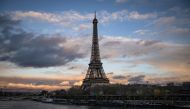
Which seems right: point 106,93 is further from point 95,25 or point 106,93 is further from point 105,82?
point 95,25

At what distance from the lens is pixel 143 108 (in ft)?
229

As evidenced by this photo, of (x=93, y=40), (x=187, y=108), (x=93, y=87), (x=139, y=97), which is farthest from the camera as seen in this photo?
(x=93, y=87)

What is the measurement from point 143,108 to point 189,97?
16334 millimetres

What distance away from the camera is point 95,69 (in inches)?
4636

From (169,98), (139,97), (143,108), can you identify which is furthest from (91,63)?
(143,108)

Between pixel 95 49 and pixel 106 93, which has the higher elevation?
pixel 95 49

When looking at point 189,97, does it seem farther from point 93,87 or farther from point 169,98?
point 93,87

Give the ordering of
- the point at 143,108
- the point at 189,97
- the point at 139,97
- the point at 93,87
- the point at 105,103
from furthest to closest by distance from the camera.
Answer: the point at 93,87 → the point at 139,97 → the point at 105,103 → the point at 189,97 → the point at 143,108

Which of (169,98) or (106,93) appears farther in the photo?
(106,93)

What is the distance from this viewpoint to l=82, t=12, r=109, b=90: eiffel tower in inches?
4415

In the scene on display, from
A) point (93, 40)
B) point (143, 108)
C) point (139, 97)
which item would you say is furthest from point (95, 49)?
point (143, 108)

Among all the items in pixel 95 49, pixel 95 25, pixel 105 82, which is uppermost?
pixel 95 25

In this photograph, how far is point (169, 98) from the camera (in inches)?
3307

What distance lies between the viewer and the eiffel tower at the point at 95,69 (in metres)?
112
